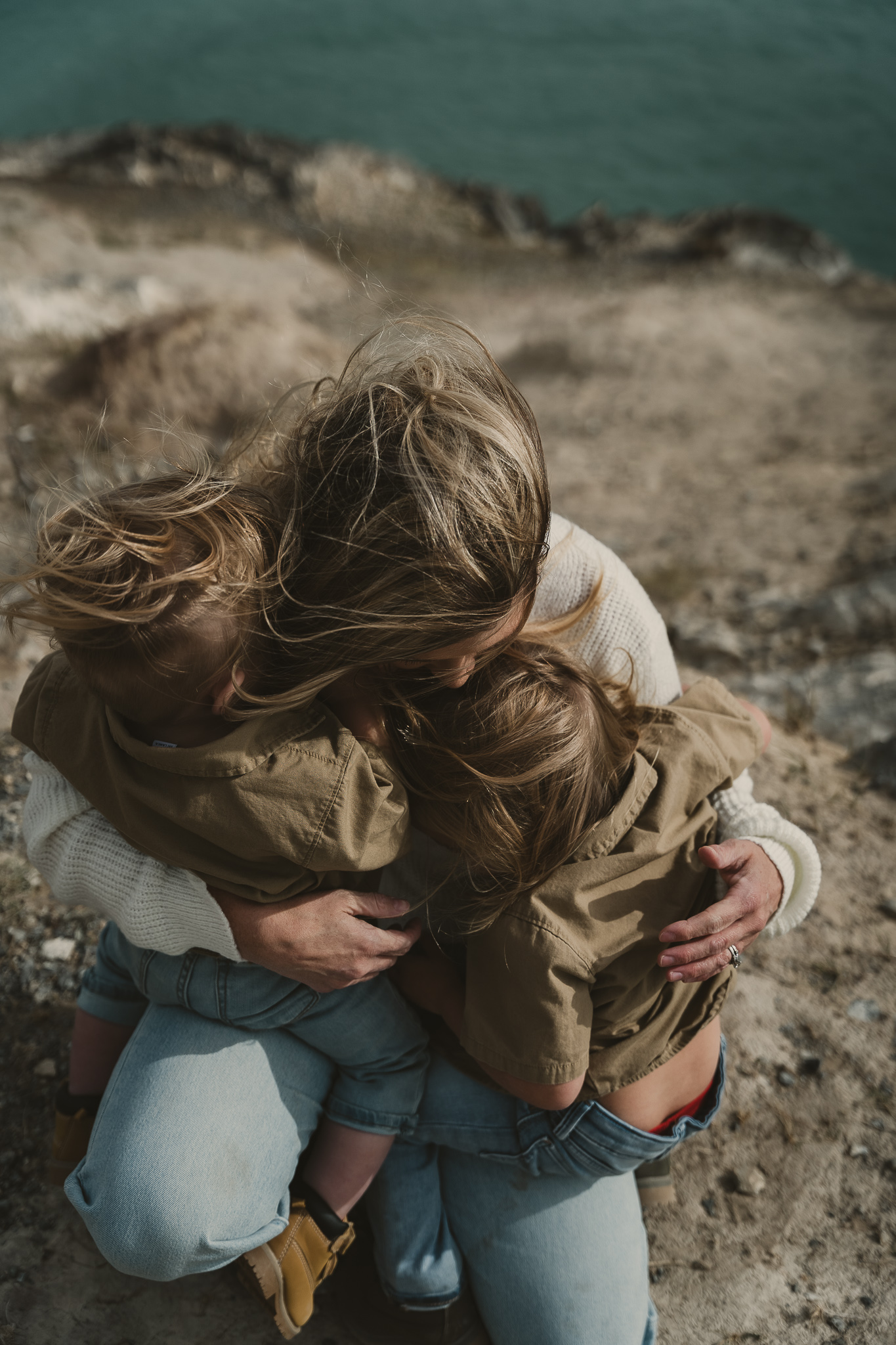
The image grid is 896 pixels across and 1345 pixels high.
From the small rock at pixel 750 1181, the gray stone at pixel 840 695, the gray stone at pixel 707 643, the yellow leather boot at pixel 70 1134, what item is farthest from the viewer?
the gray stone at pixel 707 643

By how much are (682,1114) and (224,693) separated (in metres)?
1.18

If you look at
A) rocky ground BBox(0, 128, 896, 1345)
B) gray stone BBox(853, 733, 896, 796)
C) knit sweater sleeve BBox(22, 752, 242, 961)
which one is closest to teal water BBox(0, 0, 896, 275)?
rocky ground BBox(0, 128, 896, 1345)

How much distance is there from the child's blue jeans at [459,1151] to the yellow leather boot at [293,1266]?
0.39 feet

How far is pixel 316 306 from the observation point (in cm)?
934

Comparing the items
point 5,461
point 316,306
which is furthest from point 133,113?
point 5,461

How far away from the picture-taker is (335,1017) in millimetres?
1713

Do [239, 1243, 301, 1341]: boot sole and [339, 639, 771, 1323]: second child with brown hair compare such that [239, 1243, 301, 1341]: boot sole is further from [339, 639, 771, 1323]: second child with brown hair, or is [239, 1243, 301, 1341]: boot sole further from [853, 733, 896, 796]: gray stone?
[853, 733, 896, 796]: gray stone

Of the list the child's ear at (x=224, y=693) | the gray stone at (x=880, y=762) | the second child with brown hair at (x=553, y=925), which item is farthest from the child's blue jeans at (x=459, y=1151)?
the gray stone at (x=880, y=762)

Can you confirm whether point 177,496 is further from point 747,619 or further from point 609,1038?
point 747,619

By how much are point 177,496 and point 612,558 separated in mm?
905

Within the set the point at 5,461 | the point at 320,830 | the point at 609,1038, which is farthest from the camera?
the point at 5,461

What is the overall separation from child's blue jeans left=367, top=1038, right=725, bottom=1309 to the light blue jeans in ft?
0.10

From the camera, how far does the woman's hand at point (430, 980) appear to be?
1743 millimetres

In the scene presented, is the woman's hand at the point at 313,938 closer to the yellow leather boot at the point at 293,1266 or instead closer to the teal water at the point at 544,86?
the yellow leather boot at the point at 293,1266
